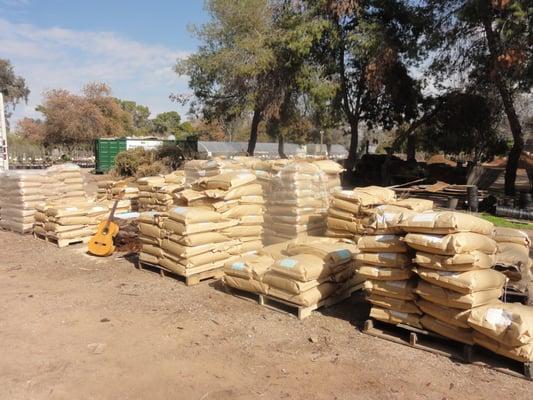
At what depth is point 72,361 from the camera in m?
4.04

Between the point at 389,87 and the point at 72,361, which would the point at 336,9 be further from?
the point at 72,361

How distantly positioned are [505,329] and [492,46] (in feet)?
45.9

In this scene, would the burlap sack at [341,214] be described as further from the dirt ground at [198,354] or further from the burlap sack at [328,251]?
the dirt ground at [198,354]

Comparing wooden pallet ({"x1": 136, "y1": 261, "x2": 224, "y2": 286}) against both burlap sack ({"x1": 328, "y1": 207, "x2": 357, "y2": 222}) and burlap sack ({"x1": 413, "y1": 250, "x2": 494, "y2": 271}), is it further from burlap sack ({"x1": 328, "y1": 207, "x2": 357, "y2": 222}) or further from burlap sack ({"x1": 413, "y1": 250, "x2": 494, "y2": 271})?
burlap sack ({"x1": 413, "y1": 250, "x2": 494, "y2": 271})

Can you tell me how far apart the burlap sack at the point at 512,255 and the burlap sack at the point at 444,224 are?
593 mm

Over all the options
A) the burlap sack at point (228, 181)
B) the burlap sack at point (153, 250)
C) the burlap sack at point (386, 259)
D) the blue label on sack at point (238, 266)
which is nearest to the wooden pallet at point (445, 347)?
the burlap sack at point (386, 259)

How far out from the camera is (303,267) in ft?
16.0

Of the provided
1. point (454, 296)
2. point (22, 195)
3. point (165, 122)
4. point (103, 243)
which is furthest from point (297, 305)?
point (165, 122)

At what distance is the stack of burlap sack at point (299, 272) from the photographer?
4922 mm

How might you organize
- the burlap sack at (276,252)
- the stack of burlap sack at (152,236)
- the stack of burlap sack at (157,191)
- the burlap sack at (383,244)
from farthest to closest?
the stack of burlap sack at (157,191), the stack of burlap sack at (152,236), the burlap sack at (276,252), the burlap sack at (383,244)

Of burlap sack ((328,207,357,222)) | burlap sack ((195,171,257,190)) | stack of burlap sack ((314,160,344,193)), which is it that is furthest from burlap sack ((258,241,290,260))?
stack of burlap sack ((314,160,344,193))

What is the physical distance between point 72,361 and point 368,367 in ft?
8.86

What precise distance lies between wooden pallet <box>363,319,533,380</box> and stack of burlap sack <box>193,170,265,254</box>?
280cm

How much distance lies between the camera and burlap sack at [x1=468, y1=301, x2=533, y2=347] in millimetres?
3549
